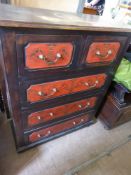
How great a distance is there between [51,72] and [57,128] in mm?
721

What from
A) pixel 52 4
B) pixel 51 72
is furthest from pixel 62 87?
pixel 52 4

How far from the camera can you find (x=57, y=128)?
1.38 metres

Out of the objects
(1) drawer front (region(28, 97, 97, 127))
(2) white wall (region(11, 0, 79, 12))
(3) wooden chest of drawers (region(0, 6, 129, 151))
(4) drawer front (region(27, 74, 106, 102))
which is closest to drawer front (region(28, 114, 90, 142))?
(3) wooden chest of drawers (region(0, 6, 129, 151))

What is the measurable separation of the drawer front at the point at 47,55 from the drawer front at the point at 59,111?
17.8 inches

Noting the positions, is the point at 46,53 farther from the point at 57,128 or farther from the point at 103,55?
the point at 57,128

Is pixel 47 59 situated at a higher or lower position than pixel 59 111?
higher

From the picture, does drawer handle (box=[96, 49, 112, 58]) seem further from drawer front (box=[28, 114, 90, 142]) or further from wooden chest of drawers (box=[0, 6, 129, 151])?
drawer front (box=[28, 114, 90, 142])

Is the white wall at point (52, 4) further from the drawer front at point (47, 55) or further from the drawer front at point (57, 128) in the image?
Result: the drawer front at point (57, 128)

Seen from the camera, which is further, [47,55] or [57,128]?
[57,128]

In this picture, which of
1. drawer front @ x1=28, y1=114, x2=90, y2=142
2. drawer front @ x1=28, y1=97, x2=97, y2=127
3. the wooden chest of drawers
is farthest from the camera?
drawer front @ x1=28, y1=114, x2=90, y2=142

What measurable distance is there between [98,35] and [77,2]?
70 cm

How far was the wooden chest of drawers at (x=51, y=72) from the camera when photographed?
681mm

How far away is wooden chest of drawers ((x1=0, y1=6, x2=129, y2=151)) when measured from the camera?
26.8 inches

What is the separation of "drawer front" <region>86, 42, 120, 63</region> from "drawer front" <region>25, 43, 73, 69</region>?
0.17 m
